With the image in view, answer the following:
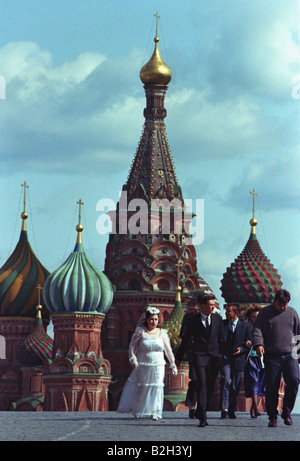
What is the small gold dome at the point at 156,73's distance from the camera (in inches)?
2931

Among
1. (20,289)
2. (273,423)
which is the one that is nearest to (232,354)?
(273,423)

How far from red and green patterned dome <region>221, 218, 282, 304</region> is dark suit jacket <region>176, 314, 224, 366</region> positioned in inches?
2233

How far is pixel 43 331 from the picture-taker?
74.2 m

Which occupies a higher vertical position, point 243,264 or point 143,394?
point 243,264

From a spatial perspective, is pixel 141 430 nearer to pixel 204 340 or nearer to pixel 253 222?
pixel 204 340

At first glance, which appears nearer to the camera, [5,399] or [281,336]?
[281,336]

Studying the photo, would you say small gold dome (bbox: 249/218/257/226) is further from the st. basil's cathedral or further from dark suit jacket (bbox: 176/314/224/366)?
dark suit jacket (bbox: 176/314/224/366)

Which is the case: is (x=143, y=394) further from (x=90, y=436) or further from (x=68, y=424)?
(x=90, y=436)

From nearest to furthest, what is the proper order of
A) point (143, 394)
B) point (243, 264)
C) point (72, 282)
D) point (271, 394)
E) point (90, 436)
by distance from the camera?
point (90, 436)
point (271, 394)
point (143, 394)
point (72, 282)
point (243, 264)

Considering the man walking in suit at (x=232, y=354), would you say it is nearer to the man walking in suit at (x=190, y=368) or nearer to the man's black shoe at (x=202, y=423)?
the man walking in suit at (x=190, y=368)

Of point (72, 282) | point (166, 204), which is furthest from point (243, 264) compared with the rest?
point (72, 282)

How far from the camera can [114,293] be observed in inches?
2857

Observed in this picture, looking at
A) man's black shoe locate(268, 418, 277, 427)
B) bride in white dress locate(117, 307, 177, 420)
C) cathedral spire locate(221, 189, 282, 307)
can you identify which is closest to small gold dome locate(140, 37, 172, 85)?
cathedral spire locate(221, 189, 282, 307)

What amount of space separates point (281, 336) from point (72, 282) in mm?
53655
